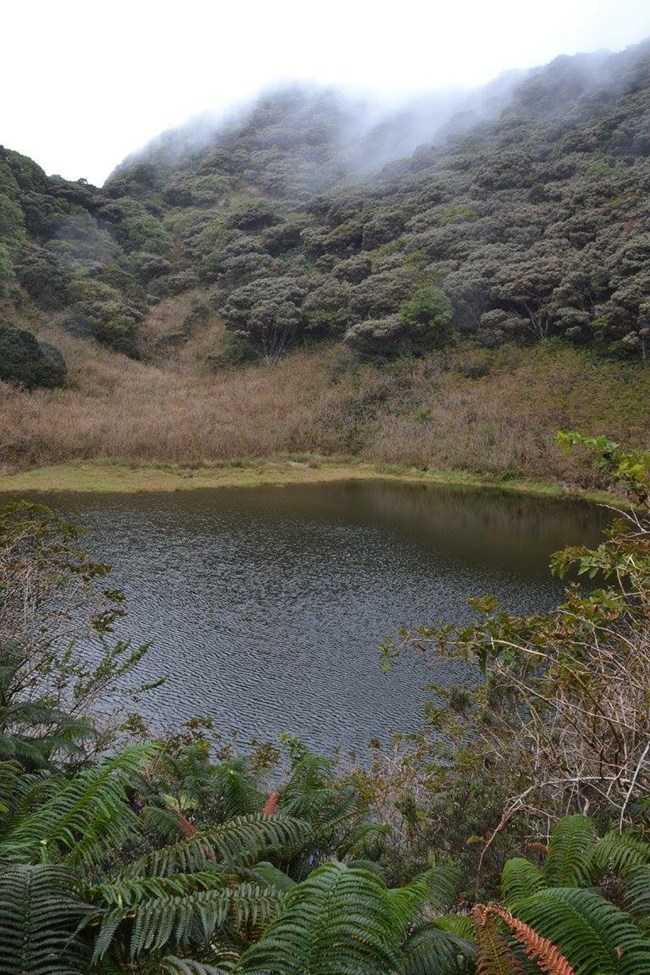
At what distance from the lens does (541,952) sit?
1.68 metres

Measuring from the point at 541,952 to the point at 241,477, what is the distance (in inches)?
1203

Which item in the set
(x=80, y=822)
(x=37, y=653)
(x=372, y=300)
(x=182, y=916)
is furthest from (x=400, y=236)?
(x=182, y=916)

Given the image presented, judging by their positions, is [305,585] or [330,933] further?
[305,585]

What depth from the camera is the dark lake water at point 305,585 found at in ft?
33.1

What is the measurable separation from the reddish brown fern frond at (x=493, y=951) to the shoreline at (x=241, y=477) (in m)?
27.2

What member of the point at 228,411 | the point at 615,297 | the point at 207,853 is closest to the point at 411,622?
the point at 207,853

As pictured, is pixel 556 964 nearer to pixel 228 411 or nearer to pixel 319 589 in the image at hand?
pixel 319 589

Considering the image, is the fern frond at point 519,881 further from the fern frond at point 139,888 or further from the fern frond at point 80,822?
the fern frond at point 80,822

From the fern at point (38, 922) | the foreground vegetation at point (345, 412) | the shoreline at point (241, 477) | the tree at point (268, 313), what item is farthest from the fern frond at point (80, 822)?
the tree at point (268, 313)

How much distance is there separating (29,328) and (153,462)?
57.4 ft

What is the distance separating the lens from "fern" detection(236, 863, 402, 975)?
1.64 m

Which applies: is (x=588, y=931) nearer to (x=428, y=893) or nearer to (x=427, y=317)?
(x=428, y=893)

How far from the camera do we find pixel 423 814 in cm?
510

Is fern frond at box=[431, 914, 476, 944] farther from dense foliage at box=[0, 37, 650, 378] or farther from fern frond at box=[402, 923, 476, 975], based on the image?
dense foliage at box=[0, 37, 650, 378]
